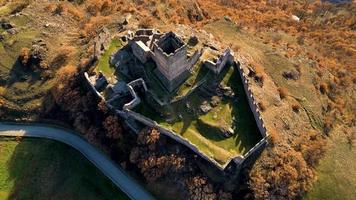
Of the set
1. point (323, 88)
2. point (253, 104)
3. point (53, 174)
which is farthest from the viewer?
point (323, 88)

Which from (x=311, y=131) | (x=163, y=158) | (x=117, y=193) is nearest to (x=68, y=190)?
(x=117, y=193)

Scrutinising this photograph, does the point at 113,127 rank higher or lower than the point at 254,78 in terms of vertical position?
lower

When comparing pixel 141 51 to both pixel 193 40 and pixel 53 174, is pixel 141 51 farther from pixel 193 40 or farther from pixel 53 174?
pixel 53 174

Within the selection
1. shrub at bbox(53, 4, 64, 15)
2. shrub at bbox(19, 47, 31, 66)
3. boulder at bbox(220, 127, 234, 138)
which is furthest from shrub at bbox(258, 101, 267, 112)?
shrub at bbox(53, 4, 64, 15)

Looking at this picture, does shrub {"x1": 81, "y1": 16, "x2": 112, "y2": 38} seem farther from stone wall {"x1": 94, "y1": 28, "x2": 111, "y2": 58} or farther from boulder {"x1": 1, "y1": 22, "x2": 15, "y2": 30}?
boulder {"x1": 1, "y1": 22, "x2": 15, "y2": 30}

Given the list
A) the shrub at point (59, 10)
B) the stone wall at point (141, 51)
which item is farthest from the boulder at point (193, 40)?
the shrub at point (59, 10)

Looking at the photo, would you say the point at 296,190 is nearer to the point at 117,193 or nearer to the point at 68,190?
the point at 117,193

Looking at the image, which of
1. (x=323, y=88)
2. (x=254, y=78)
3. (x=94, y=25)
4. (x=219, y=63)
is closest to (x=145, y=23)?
(x=94, y=25)
